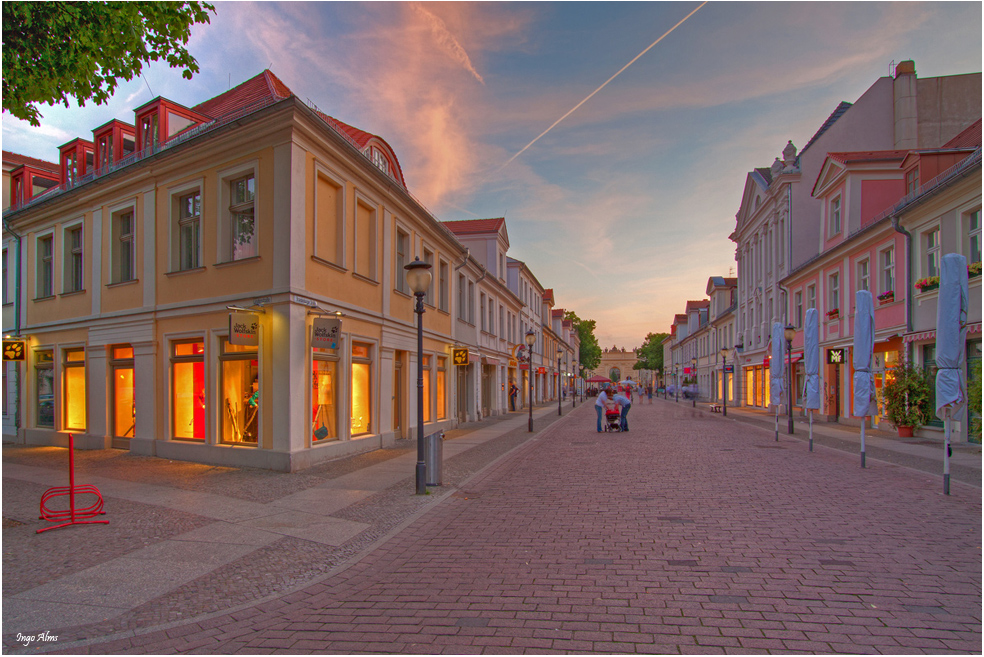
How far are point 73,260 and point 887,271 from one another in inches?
1036

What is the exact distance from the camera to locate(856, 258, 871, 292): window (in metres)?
22.8

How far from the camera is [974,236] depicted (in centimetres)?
1602

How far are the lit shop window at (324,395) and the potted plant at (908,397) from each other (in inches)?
662

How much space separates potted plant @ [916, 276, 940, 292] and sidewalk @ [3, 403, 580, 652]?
15.2 meters

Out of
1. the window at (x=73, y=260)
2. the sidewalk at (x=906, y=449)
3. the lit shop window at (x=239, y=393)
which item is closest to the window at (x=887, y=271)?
the sidewalk at (x=906, y=449)

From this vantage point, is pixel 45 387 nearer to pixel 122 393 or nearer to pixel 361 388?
pixel 122 393

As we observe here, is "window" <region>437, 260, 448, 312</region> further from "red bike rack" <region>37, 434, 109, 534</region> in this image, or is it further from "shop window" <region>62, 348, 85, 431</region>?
"red bike rack" <region>37, 434, 109, 534</region>

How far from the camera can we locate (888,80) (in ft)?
96.2

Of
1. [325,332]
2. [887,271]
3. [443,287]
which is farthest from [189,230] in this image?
[887,271]

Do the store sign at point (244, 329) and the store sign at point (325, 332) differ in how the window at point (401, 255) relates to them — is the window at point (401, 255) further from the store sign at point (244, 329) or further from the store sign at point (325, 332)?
the store sign at point (244, 329)

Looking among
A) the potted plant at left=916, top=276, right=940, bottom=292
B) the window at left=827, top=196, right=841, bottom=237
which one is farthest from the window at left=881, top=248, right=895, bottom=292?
the window at left=827, top=196, right=841, bottom=237

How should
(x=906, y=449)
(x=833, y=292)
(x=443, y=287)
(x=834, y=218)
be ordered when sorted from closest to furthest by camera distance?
(x=906, y=449)
(x=443, y=287)
(x=833, y=292)
(x=834, y=218)

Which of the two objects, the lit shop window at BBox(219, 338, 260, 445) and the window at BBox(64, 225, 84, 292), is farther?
the window at BBox(64, 225, 84, 292)

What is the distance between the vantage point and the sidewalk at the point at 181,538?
4664 mm
